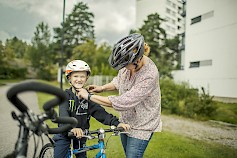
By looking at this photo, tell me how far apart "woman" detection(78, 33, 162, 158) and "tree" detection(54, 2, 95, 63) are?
1337 mm

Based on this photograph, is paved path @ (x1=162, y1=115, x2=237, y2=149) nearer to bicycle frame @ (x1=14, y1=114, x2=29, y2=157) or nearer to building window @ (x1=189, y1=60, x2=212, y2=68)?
building window @ (x1=189, y1=60, x2=212, y2=68)

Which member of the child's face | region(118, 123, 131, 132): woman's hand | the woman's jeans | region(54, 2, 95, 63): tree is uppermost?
region(54, 2, 95, 63): tree

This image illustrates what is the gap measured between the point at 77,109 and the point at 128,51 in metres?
0.44

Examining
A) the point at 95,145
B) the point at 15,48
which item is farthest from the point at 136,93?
the point at 15,48

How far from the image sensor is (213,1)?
2.71 m

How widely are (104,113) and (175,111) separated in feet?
11.3

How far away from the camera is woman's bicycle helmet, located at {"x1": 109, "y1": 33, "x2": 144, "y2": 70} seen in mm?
1231

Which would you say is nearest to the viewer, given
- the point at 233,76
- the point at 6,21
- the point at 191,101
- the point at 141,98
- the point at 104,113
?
the point at 141,98

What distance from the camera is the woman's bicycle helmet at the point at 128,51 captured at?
1.23m

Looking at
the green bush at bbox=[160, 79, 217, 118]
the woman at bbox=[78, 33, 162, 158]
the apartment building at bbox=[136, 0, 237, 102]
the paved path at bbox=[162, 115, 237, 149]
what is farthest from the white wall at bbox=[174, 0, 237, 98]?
the woman at bbox=[78, 33, 162, 158]

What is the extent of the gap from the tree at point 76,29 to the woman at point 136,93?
4.39ft

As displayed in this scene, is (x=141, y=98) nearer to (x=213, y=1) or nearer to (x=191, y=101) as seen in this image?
(x=213, y=1)

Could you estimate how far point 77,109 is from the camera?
1.43m

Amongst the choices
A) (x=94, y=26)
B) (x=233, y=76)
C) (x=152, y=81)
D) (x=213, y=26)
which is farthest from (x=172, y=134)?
(x=152, y=81)
